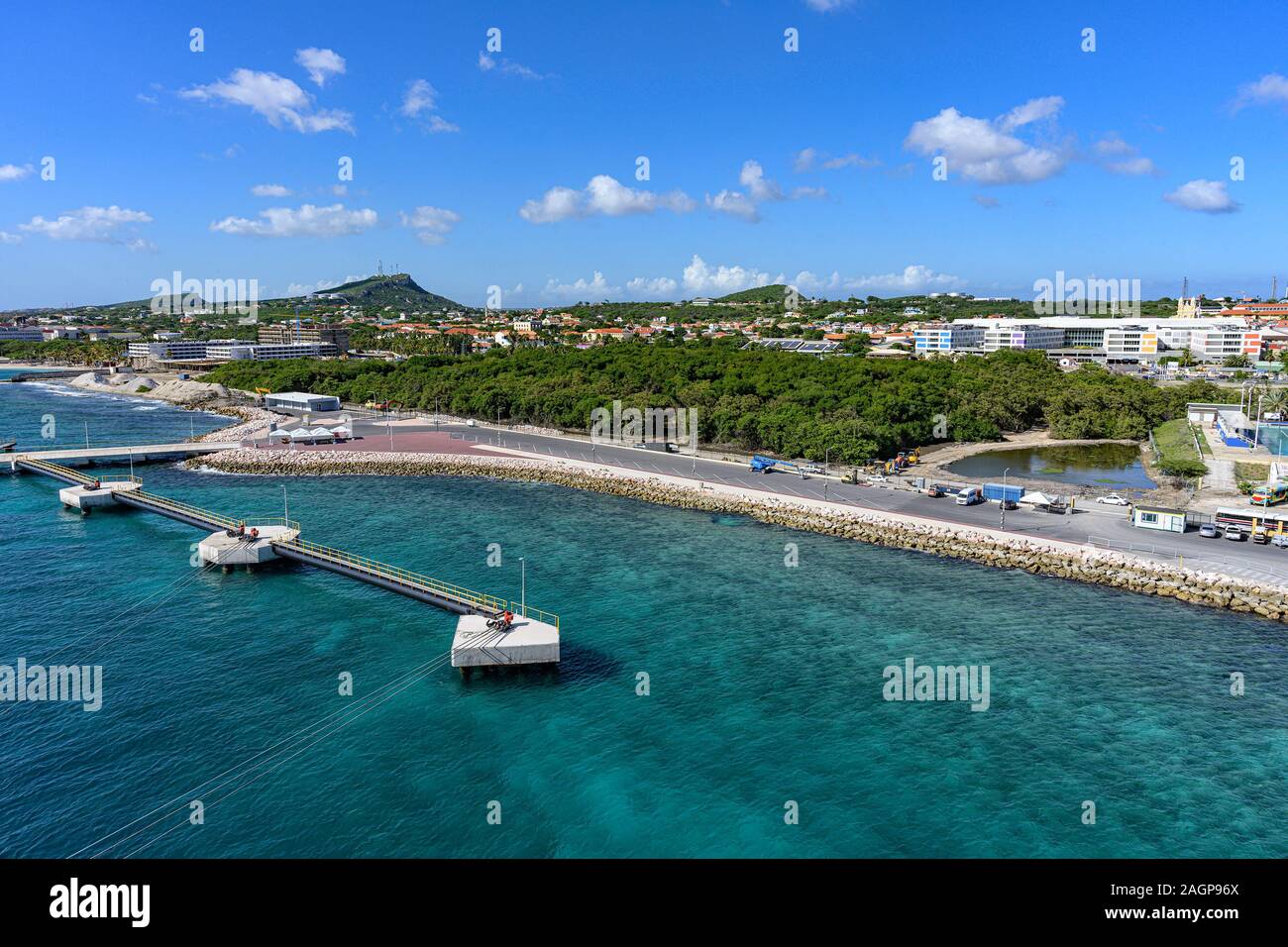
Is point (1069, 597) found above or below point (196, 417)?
below

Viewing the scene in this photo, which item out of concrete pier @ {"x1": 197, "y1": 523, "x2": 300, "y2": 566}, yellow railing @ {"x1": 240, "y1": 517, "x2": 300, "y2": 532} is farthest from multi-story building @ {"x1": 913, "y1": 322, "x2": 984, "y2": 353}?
concrete pier @ {"x1": 197, "y1": 523, "x2": 300, "y2": 566}

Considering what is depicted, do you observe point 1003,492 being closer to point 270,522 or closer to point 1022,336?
point 270,522

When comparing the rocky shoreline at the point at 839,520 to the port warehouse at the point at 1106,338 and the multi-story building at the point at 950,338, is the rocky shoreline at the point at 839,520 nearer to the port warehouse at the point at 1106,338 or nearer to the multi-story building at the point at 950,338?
the port warehouse at the point at 1106,338

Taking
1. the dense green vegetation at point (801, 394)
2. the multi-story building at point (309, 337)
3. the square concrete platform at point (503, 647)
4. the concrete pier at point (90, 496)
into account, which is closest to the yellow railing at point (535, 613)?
the square concrete platform at point (503, 647)

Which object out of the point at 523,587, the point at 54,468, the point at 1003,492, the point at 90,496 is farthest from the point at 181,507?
the point at 1003,492

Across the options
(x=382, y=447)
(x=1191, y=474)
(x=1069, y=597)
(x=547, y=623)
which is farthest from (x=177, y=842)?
(x=1191, y=474)
